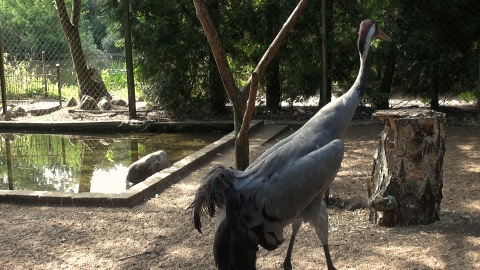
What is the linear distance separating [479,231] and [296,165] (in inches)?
65.6

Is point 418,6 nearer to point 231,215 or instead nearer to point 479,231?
point 479,231

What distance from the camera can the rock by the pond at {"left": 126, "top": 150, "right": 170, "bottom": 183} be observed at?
7043mm

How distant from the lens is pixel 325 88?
31.8 feet

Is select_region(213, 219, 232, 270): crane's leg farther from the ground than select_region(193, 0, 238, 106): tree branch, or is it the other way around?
select_region(193, 0, 238, 106): tree branch

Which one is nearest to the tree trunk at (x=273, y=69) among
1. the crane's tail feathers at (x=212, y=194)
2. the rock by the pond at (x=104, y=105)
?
the rock by the pond at (x=104, y=105)

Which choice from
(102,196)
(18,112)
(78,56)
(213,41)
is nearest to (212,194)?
(213,41)

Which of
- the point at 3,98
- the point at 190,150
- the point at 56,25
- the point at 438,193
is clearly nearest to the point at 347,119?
the point at 438,193

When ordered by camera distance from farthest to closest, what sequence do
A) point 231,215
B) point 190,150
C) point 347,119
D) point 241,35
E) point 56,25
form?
point 56,25
point 241,35
point 190,150
point 347,119
point 231,215

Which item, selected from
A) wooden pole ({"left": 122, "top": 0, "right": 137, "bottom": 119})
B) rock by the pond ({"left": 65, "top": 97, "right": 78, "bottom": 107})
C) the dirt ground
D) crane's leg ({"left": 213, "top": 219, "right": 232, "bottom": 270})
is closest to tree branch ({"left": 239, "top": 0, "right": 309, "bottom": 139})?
the dirt ground

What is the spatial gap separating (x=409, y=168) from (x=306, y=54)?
18.5 ft

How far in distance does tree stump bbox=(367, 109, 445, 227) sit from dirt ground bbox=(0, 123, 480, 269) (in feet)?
0.45

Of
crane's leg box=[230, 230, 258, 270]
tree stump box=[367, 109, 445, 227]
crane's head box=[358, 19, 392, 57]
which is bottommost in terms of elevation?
crane's leg box=[230, 230, 258, 270]

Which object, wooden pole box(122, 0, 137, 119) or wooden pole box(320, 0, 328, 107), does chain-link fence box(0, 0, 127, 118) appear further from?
wooden pole box(320, 0, 328, 107)

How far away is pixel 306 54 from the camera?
10.1 meters
